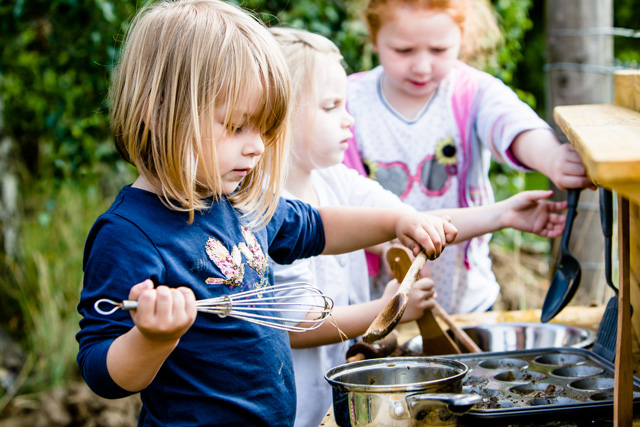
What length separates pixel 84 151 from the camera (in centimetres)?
320

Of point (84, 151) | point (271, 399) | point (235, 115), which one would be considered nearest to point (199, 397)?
point (271, 399)

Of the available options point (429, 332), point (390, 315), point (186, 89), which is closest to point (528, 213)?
point (429, 332)

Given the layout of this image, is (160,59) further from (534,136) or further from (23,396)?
(23,396)

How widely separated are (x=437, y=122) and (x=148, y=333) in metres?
1.48

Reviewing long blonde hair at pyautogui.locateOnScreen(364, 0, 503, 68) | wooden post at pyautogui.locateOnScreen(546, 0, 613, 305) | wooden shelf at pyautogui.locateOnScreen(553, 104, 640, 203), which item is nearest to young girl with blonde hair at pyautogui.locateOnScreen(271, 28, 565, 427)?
long blonde hair at pyautogui.locateOnScreen(364, 0, 503, 68)

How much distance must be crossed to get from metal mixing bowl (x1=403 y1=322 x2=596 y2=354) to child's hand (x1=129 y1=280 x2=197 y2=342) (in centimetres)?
95

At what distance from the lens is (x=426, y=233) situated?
4.88ft

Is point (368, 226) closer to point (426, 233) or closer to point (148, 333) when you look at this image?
point (426, 233)

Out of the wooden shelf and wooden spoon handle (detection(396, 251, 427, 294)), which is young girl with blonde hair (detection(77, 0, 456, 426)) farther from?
the wooden shelf

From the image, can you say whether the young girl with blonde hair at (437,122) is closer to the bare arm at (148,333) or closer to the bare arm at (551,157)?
the bare arm at (551,157)

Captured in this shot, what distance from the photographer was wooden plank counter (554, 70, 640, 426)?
71 cm

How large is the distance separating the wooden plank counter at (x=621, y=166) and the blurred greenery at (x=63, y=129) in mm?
1136

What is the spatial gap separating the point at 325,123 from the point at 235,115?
1.99 feet

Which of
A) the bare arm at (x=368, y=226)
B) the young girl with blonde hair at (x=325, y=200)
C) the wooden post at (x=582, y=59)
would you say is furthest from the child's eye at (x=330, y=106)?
the wooden post at (x=582, y=59)
